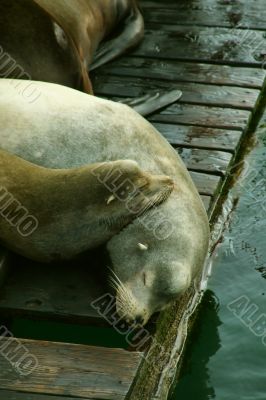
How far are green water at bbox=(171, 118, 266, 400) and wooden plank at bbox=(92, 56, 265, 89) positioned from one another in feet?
3.18

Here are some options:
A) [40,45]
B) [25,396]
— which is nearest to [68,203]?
[25,396]

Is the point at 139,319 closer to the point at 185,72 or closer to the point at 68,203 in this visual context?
the point at 68,203

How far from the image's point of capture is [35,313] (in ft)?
13.6

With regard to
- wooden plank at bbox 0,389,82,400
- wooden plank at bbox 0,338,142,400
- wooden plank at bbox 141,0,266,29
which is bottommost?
wooden plank at bbox 141,0,266,29

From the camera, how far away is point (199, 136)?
5578mm

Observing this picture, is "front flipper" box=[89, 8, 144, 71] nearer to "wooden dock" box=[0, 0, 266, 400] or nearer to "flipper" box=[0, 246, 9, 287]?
"wooden dock" box=[0, 0, 266, 400]

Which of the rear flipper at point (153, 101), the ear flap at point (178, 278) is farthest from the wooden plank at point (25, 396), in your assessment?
the rear flipper at point (153, 101)

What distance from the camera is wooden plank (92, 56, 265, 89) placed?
6.17m

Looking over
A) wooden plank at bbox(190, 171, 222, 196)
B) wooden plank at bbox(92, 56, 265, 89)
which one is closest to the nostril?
wooden plank at bbox(190, 171, 222, 196)

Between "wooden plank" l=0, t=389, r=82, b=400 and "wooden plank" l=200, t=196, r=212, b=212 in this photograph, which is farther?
"wooden plank" l=200, t=196, r=212, b=212

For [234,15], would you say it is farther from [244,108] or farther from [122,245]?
[122,245]

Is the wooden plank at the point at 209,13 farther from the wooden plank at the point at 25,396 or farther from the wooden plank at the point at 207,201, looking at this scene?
the wooden plank at the point at 25,396

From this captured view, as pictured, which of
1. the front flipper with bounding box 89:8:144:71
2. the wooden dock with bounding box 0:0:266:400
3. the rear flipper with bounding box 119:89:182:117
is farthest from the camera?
the front flipper with bounding box 89:8:144:71

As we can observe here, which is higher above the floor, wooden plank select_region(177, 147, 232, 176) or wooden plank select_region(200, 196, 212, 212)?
wooden plank select_region(200, 196, 212, 212)
